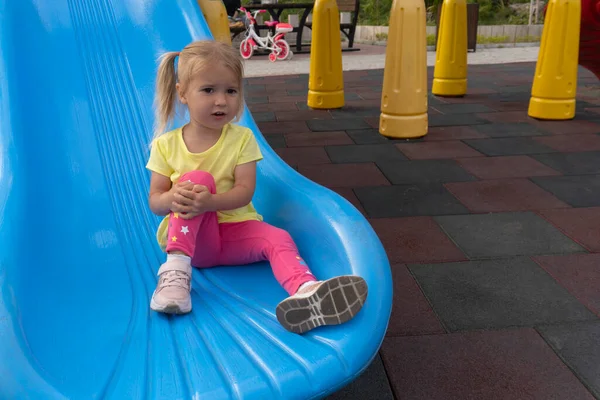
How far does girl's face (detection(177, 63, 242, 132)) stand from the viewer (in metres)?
1.35

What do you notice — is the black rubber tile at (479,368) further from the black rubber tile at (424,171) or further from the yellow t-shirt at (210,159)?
the black rubber tile at (424,171)

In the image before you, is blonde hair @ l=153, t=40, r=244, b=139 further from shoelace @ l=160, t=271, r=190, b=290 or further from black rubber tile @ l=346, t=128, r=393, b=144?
black rubber tile @ l=346, t=128, r=393, b=144

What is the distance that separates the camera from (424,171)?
281cm

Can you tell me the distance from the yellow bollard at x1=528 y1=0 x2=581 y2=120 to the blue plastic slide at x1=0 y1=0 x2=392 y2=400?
2508 millimetres

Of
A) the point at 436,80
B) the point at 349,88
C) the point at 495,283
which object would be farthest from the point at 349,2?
the point at 495,283

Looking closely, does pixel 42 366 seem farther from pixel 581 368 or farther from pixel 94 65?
pixel 94 65

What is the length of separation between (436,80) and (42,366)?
4387 millimetres

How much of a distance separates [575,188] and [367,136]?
1374 mm

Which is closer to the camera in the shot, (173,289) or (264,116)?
(173,289)

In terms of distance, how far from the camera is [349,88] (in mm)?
5469

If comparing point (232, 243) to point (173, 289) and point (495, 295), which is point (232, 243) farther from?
point (495, 295)

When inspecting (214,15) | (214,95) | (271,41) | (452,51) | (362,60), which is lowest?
(362,60)

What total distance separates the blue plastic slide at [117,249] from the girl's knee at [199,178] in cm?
26

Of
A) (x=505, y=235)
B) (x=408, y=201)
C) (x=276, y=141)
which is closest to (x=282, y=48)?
(x=276, y=141)
